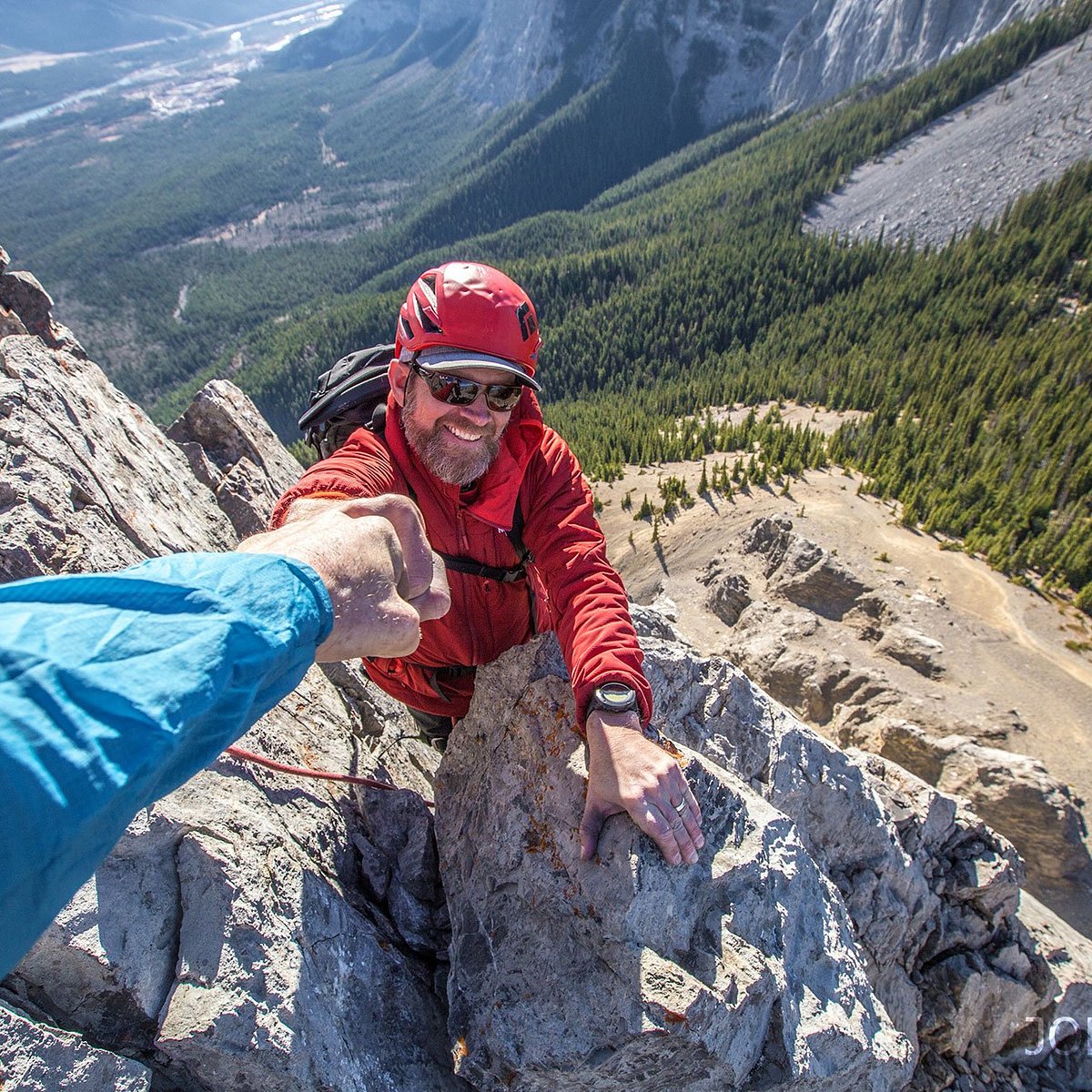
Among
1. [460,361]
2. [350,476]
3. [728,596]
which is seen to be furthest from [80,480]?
[728,596]

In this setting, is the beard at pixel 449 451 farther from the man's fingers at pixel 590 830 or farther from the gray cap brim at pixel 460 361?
the man's fingers at pixel 590 830

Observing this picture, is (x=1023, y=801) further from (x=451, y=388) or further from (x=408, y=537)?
(x=408, y=537)

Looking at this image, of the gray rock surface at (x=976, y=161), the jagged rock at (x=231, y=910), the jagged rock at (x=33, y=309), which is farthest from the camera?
the gray rock surface at (x=976, y=161)

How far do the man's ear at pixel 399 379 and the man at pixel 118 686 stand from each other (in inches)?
104

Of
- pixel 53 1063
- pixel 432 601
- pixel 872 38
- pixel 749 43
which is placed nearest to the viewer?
pixel 53 1063

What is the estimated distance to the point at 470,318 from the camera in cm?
404

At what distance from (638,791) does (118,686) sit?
2.60m

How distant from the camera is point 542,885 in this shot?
3473mm

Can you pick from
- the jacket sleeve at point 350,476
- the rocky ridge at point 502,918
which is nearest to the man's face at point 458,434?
the jacket sleeve at point 350,476

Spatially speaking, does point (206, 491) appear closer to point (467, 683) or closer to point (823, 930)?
point (467, 683)

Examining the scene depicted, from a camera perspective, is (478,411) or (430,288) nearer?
(478,411)

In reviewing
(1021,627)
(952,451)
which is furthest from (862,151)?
(1021,627)

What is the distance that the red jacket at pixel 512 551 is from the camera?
3.58 metres

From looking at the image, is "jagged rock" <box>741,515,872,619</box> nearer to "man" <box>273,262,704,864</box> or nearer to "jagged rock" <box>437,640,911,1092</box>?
"jagged rock" <box>437,640,911,1092</box>
